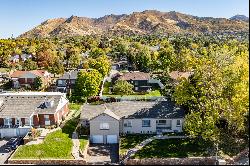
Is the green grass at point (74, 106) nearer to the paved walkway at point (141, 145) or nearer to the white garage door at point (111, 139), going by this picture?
the white garage door at point (111, 139)

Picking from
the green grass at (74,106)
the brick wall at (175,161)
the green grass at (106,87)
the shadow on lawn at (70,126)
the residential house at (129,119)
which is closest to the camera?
the brick wall at (175,161)

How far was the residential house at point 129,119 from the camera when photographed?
52.2 metres

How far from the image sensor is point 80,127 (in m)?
54.8

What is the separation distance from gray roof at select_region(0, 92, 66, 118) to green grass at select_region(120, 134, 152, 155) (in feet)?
39.4

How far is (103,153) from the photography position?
4878cm

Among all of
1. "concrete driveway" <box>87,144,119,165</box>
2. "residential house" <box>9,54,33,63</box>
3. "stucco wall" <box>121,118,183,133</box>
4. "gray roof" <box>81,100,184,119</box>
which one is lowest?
"concrete driveway" <box>87,144,119,165</box>

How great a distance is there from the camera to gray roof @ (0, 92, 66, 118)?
55644 mm

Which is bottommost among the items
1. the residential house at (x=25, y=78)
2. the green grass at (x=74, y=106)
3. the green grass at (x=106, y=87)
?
the green grass at (x=74, y=106)

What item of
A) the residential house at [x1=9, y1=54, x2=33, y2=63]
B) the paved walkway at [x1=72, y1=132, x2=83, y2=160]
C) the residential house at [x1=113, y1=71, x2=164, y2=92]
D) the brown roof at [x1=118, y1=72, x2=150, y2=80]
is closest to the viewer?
the paved walkway at [x1=72, y1=132, x2=83, y2=160]

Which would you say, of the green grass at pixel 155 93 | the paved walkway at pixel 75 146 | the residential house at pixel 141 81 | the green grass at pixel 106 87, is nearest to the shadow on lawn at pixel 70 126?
the paved walkway at pixel 75 146

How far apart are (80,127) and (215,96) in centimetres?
1980

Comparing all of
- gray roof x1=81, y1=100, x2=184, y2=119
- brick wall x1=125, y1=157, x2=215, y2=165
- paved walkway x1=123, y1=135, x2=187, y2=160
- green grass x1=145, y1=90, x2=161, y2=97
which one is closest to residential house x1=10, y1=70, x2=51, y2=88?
green grass x1=145, y1=90, x2=161, y2=97

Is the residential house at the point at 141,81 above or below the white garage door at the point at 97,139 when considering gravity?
above

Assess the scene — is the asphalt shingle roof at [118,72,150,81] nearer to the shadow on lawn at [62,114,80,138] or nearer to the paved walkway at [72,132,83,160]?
the shadow on lawn at [62,114,80,138]
